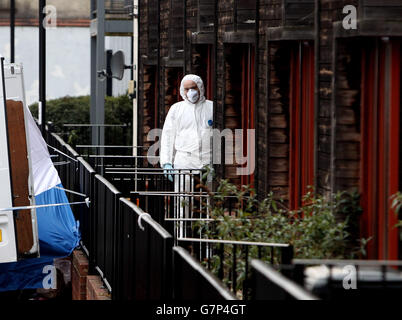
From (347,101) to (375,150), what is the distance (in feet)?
1.59

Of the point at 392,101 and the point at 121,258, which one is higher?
the point at 392,101

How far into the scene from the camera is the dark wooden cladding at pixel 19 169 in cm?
1141

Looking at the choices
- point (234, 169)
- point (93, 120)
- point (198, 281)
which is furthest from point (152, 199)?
point (93, 120)

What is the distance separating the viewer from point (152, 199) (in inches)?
468

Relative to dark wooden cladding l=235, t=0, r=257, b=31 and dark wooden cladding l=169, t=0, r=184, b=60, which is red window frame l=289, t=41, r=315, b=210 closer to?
dark wooden cladding l=235, t=0, r=257, b=31

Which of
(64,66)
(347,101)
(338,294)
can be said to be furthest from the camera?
(64,66)

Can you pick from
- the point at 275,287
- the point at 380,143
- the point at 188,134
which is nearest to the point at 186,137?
the point at 188,134

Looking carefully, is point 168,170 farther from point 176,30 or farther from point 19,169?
point 176,30

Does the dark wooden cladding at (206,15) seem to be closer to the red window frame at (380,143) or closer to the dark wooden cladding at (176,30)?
the dark wooden cladding at (176,30)

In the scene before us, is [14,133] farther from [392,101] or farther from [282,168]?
[392,101]

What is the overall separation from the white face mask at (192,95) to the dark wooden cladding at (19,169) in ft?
8.70

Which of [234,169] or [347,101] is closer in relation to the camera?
[347,101]

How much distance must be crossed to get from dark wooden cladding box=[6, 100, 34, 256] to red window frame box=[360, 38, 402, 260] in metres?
3.75

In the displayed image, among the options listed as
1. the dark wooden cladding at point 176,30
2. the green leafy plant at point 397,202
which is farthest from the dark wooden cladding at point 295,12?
the dark wooden cladding at point 176,30
